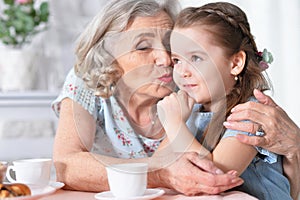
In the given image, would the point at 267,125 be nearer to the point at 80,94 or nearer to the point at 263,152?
the point at 263,152

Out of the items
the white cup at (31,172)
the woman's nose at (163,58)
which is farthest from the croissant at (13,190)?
→ the woman's nose at (163,58)

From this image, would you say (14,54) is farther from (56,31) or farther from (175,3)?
(175,3)

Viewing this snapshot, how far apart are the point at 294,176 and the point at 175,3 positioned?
1.95ft

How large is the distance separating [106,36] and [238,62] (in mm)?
372

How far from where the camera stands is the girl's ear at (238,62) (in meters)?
1.48

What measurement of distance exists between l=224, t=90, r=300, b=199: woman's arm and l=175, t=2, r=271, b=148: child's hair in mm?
71


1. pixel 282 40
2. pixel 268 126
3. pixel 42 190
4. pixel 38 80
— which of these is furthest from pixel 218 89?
pixel 38 80

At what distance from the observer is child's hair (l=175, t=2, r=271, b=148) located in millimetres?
1418

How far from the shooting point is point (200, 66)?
4.34 ft

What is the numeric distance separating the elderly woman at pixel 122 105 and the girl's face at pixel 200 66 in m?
0.03

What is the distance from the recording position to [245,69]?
1.49 metres

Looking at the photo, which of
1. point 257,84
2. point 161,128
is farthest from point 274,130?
point 161,128

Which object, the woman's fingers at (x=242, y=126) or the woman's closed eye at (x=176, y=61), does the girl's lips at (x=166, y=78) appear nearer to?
the woman's closed eye at (x=176, y=61)

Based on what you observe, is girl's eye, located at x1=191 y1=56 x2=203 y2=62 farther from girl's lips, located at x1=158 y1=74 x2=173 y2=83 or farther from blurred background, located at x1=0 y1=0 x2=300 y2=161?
blurred background, located at x1=0 y1=0 x2=300 y2=161
